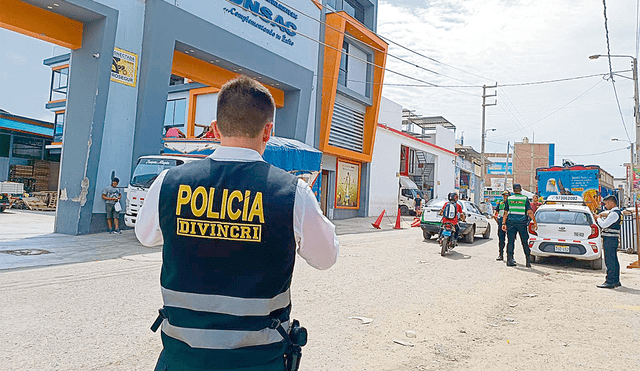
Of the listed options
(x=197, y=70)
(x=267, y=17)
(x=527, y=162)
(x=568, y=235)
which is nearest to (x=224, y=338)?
(x=568, y=235)

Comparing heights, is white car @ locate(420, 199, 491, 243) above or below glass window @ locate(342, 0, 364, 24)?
below

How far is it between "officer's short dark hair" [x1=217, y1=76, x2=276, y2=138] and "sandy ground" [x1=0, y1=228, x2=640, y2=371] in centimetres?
271

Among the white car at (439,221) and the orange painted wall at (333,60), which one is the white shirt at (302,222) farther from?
the orange painted wall at (333,60)

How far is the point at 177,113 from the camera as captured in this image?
83.1ft

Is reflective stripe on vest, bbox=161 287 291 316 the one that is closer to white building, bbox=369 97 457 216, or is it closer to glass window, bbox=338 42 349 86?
glass window, bbox=338 42 349 86

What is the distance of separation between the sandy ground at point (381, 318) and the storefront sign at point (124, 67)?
21.6 feet

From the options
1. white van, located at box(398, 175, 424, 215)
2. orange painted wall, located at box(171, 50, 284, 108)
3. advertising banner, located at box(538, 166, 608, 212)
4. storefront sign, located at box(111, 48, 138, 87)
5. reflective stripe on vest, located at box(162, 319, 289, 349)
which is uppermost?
orange painted wall, located at box(171, 50, 284, 108)

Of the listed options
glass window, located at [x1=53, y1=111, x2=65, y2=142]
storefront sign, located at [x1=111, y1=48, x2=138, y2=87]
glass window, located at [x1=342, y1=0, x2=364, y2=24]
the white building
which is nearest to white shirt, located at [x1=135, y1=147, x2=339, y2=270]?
storefront sign, located at [x1=111, y1=48, x2=138, y2=87]

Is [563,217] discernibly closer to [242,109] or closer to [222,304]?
[242,109]

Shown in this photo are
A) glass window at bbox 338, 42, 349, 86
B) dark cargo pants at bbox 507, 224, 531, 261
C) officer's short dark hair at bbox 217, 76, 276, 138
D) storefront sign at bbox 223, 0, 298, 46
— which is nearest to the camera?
officer's short dark hair at bbox 217, 76, 276, 138

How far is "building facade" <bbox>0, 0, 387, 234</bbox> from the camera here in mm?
12797

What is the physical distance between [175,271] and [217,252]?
0.68 feet

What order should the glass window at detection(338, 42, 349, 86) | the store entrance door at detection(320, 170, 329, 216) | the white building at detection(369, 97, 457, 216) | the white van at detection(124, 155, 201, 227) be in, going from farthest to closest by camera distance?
the white building at detection(369, 97, 457, 216) → the store entrance door at detection(320, 170, 329, 216) → the glass window at detection(338, 42, 349, 86) → the white van at detection(124, 155, 201, 227)

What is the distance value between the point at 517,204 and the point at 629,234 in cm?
772
